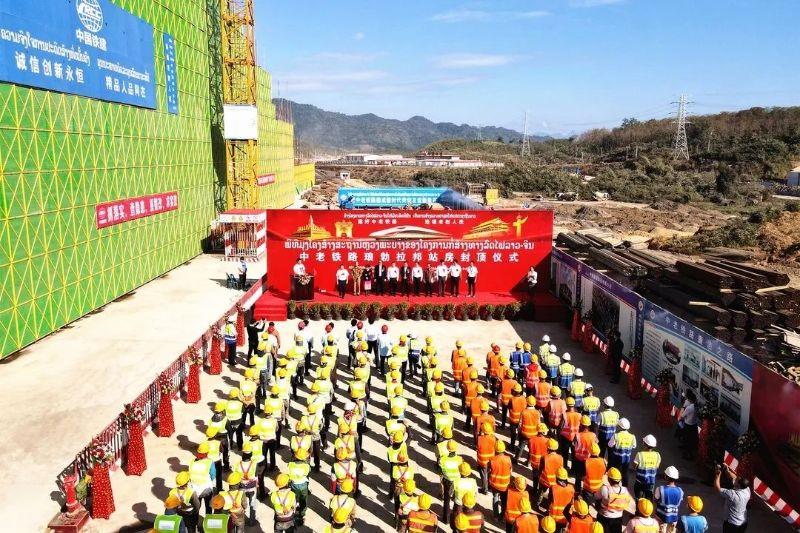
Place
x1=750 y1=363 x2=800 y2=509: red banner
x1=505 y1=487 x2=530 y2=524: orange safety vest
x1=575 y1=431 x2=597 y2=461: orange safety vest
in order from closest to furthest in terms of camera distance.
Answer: x1=505 y1=487 x2=530 y2=524: orange safety vest, x1=750 y1=363 x2=800 y2=509: red banner, x1=575 y1=431 x2=597 y2=461: orange safety vest

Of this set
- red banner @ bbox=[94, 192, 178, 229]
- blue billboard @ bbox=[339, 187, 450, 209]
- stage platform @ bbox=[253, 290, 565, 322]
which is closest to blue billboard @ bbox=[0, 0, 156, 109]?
red banner @ bbox=[94, 192, 178, 229]

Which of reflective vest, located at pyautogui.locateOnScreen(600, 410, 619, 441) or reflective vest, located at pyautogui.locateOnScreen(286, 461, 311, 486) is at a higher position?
reflective vest, located at pyautogui.locateOnScreen(286, 461, 311, 486)

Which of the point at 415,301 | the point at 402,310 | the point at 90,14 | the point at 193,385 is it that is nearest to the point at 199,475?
the point at 193,385

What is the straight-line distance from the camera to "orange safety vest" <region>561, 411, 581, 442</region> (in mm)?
10047

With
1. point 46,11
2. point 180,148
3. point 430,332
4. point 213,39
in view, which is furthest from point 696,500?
point 213,39

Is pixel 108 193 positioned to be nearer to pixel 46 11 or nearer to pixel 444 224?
pixel 46 11

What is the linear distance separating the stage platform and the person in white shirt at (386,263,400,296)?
0.78ft

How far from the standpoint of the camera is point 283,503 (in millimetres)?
7703

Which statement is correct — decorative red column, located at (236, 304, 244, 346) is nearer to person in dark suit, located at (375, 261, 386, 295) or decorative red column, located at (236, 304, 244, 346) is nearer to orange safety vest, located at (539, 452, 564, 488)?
person in dark suit, located at (375, 261, 386, 295)

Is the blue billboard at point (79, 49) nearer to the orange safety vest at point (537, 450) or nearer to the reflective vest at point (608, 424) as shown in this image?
the orange safety vest at point (537, 450)

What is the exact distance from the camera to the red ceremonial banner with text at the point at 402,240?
2189 centimetres

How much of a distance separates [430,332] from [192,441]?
9.26 meters

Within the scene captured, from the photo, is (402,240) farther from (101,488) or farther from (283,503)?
(283,503)

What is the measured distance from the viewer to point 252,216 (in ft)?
93.0
